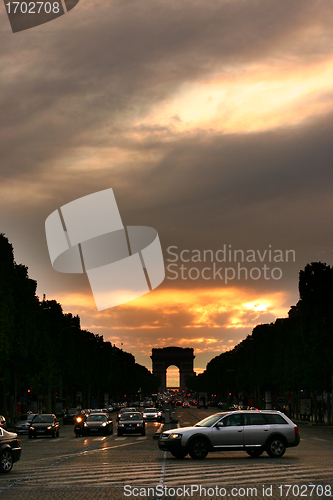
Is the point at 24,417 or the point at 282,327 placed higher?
the point at 282,327

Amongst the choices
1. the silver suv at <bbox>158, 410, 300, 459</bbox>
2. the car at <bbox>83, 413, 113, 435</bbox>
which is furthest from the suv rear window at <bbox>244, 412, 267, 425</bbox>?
the car at <bbox>83, 413, 113, 435</bbox>

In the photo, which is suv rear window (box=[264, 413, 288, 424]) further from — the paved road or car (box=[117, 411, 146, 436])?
car (box=[117, 411, 146, 436])

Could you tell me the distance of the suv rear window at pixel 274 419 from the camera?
28.3 m

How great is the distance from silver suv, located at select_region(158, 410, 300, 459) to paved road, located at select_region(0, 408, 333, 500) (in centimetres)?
46

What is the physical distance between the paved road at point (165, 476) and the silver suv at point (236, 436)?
18.0 inches

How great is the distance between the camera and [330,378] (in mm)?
77875

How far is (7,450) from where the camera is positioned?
2316cm

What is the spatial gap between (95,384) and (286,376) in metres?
61.3

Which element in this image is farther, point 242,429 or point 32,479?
point 242,429

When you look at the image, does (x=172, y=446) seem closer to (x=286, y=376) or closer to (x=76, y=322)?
(x=286, y=376)

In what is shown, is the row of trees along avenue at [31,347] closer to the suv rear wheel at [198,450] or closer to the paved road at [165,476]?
the paved road at [165,476]

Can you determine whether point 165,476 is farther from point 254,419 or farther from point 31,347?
point 31,347

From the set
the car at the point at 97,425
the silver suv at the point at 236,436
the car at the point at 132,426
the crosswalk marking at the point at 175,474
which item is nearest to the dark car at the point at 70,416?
the car at the point at 97,425

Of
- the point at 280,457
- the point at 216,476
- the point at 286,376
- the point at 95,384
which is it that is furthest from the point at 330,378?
the point at 95,384
